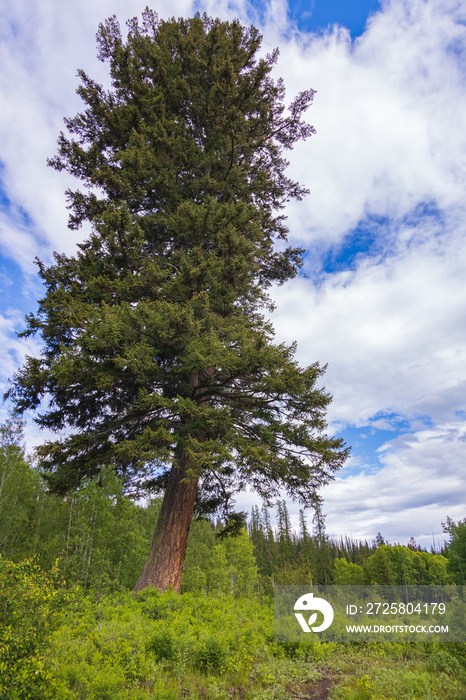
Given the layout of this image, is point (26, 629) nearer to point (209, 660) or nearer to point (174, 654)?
point (174, 654)

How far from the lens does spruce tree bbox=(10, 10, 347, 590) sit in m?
7.84

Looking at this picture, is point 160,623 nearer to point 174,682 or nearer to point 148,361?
point 174,682

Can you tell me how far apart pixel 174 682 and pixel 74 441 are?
194 inches

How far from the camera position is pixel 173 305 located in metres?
8.27

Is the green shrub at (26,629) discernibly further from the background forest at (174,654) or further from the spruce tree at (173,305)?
the spruce tree at (173,305)

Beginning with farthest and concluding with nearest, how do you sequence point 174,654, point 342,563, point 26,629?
point 342,563
point 174,654
point 26,629

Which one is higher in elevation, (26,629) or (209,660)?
(26,629)

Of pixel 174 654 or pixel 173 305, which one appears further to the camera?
pixel 173 305

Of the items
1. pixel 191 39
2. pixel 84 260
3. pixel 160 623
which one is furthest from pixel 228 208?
pixel 160 623

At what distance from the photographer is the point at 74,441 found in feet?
26.2
